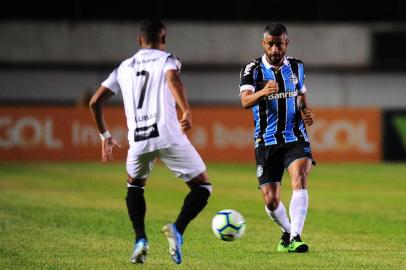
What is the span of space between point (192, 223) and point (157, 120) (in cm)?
465

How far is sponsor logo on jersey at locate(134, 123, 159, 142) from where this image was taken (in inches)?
337

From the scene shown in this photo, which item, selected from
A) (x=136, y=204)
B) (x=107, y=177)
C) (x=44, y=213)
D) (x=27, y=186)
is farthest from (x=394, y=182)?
(x=136, y=204)

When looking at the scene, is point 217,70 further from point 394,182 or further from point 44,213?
point 44,213

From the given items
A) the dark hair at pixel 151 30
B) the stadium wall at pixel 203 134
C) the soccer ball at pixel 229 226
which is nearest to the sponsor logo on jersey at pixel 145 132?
the dark hair at pixel 151 30

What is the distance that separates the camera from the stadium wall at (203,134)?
2772 centimetres

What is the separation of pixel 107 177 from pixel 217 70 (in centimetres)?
1521

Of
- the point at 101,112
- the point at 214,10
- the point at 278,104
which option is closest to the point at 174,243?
the point at 101,112

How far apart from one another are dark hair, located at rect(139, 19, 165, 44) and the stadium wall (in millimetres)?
18920

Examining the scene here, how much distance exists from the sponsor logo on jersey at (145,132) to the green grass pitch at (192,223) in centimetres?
113

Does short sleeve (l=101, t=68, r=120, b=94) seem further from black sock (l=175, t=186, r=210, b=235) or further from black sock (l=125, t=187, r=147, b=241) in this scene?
black sock (l=175, t=186, r=210, b=235)

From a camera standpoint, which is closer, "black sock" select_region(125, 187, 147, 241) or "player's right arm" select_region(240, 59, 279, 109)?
"black sock" select_region(125, 187, 147, 241)

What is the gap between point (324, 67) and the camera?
36.8 meters

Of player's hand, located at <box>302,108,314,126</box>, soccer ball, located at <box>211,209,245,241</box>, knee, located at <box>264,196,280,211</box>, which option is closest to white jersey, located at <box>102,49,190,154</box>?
soccer ball, located at <box>211,209,245,241</box>

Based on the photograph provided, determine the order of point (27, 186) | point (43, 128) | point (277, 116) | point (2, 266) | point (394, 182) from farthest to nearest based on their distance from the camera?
1. point (43, 128)
2. point (394, 182)
3. point (27, 186)
4. point (277, 116)
5. point (2, 266)
